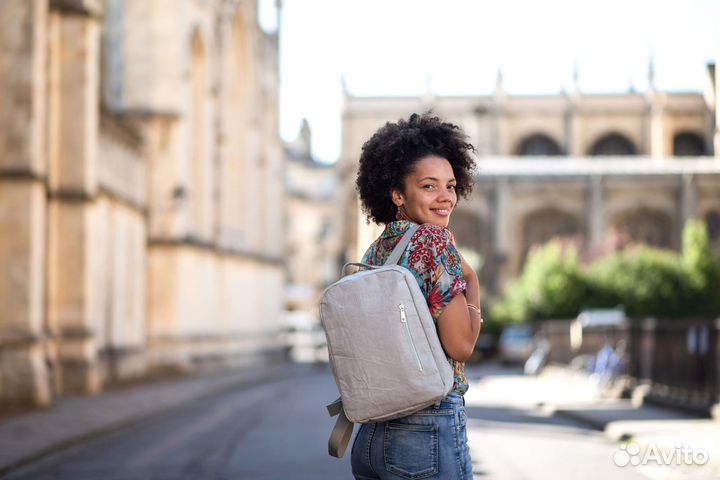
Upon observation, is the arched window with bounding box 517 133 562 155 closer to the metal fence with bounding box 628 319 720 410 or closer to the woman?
the metal fence with bounding box 628 319 720 410

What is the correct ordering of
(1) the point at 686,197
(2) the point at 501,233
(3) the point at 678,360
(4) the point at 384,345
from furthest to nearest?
(2) the point at 501,233
(1) the point at 686,197
(3) the point at 678,360
(4) the point at 384,345

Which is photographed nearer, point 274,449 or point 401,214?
point 401,214

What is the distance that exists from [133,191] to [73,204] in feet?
22.0

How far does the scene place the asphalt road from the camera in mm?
9500

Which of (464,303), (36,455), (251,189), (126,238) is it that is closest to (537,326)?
(251,189)

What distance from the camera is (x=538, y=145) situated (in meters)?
70.8

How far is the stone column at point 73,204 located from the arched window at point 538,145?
174ft

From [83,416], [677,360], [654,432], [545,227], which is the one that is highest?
[545,227]

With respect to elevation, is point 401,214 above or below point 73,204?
below

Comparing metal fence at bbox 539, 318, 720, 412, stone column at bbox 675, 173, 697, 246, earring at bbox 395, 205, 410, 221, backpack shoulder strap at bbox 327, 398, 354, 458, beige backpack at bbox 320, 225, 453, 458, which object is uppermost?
stone column at bbox 675, 173, 697, 246

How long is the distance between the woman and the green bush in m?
45.3

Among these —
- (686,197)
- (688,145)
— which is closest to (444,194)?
(686,197)

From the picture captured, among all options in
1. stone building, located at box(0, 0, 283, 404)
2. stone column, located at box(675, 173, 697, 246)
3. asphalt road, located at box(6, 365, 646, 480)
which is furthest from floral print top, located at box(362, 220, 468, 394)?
stone column, located at box(675, 173, 697, 246)

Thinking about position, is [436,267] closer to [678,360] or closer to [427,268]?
[427,268]
